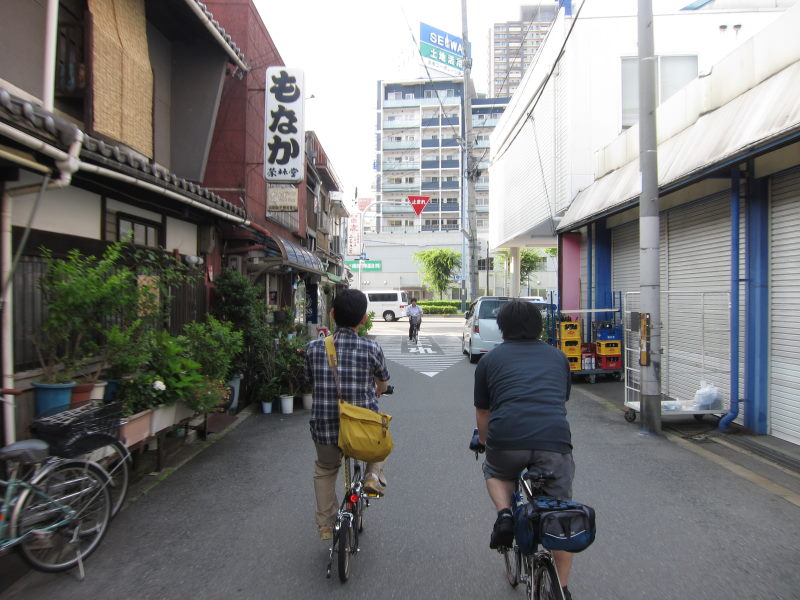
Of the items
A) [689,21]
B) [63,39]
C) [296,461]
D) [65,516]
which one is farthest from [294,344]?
[689,21]

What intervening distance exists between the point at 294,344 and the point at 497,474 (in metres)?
6.71

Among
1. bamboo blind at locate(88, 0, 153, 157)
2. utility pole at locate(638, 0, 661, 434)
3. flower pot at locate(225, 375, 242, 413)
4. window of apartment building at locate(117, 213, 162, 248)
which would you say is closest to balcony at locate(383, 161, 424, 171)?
bamboo blind at locate(88, 0, 153, 157)

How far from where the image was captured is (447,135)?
6975 centimetres

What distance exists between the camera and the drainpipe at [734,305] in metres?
7.05

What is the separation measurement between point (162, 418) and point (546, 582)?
394 centimetres

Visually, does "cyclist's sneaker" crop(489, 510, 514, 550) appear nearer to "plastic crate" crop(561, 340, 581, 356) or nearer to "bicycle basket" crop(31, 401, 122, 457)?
"bicycle basket" crop(31, 401, 122, 457)

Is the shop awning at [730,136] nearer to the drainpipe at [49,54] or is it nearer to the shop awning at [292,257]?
the shop awning at [292,257]

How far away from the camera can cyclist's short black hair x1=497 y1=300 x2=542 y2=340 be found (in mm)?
2998

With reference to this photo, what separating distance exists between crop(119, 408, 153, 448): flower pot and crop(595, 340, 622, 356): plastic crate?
355 inches

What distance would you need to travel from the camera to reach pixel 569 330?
11.4m

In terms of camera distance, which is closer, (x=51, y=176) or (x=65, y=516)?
(x=65, y=516)

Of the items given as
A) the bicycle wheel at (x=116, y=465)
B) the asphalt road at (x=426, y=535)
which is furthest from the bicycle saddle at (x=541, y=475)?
the bicycle wheel at (x=116, y=465)

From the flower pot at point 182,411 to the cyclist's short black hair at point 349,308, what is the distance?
109 inches

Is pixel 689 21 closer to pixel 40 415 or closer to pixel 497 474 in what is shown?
pixel 497 474
